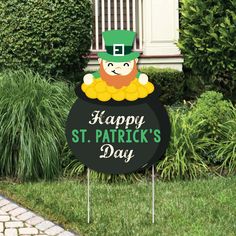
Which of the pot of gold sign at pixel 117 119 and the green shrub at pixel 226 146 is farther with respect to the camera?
the green shrub at pixel 226 146

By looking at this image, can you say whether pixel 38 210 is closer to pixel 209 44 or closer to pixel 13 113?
pixel 13 113

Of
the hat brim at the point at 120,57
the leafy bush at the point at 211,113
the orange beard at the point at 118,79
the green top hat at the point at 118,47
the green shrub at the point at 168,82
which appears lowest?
the green shrub at the point at 168,82

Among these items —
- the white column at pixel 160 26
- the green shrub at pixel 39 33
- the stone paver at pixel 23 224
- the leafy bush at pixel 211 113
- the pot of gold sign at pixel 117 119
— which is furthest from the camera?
the white column at pixel 160 26

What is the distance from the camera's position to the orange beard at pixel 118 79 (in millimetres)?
4895

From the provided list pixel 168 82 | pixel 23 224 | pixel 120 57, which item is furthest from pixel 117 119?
pixel 168 82

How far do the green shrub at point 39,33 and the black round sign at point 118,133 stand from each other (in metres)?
3.31

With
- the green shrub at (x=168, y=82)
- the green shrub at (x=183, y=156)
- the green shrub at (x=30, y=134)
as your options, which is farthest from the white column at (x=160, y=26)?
the green shrub at (x=30, y=134)

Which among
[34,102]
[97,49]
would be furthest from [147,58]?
[34,102]

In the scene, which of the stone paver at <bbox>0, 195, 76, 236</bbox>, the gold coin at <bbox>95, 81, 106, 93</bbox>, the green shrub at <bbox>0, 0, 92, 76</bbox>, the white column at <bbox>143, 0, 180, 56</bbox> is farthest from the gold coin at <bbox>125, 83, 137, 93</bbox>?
the white column at <bbox>143, 0, 180, 56</bbox>

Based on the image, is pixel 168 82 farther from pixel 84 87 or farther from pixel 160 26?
pixel 84 87

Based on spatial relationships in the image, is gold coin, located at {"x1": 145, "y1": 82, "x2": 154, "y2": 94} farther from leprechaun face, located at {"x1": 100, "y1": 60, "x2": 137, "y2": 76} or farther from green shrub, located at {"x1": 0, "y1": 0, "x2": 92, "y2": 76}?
green shrub, located at {"x1": 0, "y1": 0, "x2": 92, "y2": 76}

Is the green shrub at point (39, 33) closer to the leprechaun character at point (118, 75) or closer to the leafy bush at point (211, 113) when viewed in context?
the leafy bush at point (211, 113)

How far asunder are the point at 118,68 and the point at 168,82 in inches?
201

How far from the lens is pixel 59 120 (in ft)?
21.5
